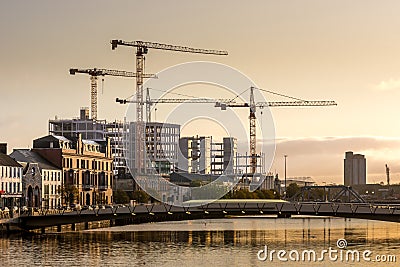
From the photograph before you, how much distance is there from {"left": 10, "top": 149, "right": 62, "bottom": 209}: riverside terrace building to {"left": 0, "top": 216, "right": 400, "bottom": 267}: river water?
2894cm

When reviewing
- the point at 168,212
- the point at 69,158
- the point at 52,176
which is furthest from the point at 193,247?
the point at 69,158

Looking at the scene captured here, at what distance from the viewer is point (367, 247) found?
111 meters

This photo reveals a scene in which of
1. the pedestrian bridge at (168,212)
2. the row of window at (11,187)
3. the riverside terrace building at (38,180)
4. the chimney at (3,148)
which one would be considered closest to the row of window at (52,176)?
the riverside terrace building at (38,180)

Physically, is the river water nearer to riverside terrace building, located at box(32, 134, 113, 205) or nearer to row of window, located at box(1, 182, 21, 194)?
row of window, located at box(1, 182, 21, 194)

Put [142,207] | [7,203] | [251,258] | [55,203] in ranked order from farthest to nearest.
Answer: [55,203] < [7,203] < [142,207] < [251,258]

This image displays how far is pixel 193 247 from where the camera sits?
11188 centimetres

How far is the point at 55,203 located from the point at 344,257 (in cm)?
9103

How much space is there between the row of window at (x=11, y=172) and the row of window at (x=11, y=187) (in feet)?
3.94

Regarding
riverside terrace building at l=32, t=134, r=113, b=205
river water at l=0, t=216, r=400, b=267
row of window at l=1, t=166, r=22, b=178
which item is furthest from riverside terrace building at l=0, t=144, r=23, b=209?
river water at l=0, t=216, r=400, b=267

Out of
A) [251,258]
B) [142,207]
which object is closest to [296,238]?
[142,207]

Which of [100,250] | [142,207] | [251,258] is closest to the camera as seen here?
[251,258]

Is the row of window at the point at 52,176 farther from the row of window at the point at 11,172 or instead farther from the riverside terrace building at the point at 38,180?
the row of window at the point at 11,172

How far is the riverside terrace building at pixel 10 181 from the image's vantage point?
161625 millimetres

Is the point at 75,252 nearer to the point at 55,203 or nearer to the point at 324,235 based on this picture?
the point at 324,235
